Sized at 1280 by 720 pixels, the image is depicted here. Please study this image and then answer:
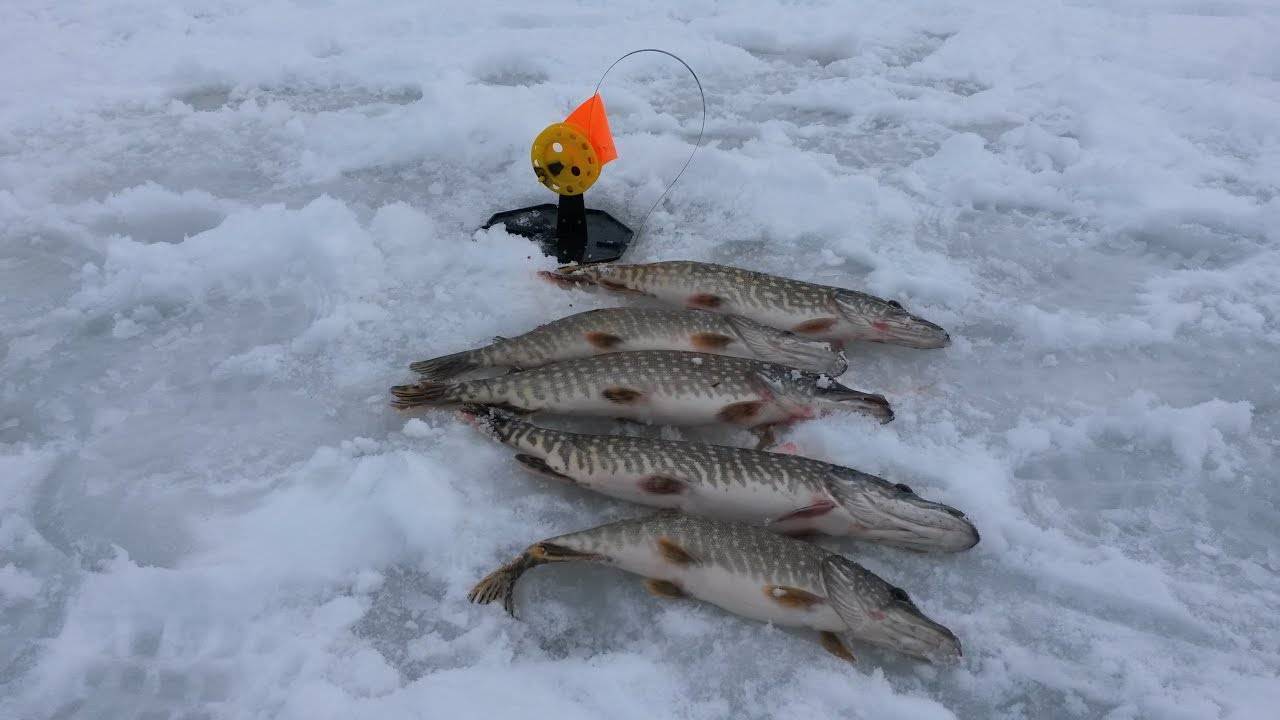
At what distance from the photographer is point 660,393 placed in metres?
3.23

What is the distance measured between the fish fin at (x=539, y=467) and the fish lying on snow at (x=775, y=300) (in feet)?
3.92

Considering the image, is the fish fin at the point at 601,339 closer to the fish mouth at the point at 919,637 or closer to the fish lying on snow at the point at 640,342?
the fish lying on snow at the point at 640,342

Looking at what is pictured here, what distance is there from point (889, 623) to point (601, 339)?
1.64 m

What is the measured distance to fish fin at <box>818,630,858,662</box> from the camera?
251cm

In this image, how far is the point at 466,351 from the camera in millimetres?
3498

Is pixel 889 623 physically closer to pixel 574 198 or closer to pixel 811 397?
pixel 811 397

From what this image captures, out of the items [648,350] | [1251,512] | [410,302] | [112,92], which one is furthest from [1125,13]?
[112,92]

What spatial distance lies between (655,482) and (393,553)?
3.04 ft

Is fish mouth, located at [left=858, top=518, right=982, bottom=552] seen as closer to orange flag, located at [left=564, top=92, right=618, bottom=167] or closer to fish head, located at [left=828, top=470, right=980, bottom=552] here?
fish head, located at [left=828, top=470, right=980, bottom=552]

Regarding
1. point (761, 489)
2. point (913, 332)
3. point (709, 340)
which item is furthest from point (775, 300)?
point (761, 489)

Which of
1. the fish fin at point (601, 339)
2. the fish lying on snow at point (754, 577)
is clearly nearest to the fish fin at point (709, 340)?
the fish fin at point (601, 339)

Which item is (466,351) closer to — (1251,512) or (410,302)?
(410,302)

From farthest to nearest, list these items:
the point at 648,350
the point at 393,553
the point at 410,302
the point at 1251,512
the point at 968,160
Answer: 1. the point at 968,160
2. the point at 410,302
3. the point at 648,350
4. the point at 1251,512
5. the point at 393,553

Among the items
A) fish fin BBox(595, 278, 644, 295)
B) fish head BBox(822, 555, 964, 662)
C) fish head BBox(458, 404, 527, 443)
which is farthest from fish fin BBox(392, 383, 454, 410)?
fish head BBox(822, 555, 964, 662)
